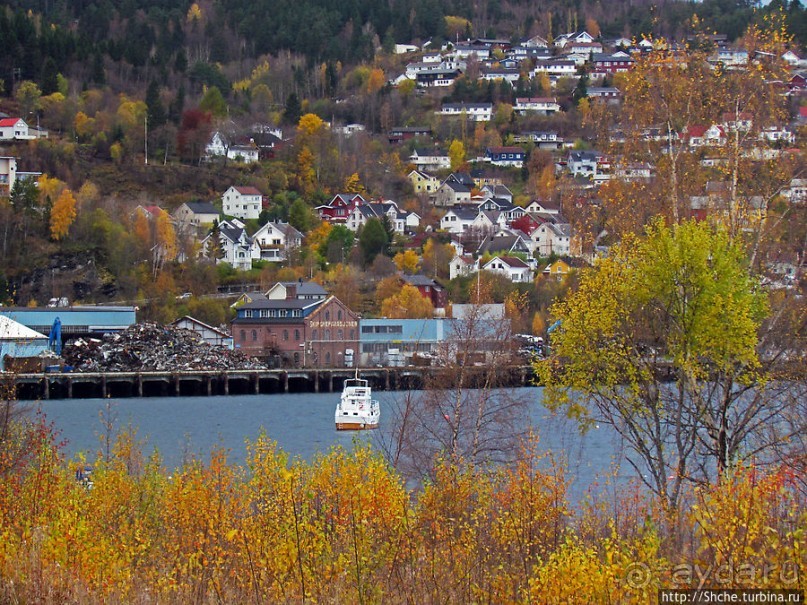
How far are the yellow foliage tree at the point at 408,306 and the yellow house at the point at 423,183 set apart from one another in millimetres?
28740

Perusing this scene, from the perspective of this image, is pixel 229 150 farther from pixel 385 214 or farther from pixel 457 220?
pixel 457 220

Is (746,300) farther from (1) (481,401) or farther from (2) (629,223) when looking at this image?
(1) (481,401)

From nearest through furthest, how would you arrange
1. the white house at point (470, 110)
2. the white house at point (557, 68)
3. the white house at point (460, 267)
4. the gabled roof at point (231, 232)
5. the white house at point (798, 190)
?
the white house at point (798, 190)
the white house at point (460, 267)
the gabled roof at point (231, 232)
the white house at point (470, 110)
the white house at point (557, 68)

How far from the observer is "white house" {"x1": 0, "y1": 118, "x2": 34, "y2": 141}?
73438 mm

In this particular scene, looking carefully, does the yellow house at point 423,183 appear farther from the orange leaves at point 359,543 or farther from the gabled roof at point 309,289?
A: the orange leaves at point 359,543

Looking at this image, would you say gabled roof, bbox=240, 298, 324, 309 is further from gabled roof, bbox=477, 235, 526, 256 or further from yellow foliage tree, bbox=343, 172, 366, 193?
yellow foliage tree, bbox=343, 172, 366, 193

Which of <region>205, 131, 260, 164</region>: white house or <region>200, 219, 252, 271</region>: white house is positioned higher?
<region>205, 131, 260, 164</region>: white house

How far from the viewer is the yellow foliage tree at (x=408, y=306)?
2168 inches

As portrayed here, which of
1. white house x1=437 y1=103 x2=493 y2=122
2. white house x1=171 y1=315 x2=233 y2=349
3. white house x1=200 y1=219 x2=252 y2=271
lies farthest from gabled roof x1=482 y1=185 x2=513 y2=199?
white house x1=171 y1=315 x2=233 y2=349

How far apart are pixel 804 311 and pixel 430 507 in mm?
4771

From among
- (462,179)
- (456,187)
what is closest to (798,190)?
(456,187)

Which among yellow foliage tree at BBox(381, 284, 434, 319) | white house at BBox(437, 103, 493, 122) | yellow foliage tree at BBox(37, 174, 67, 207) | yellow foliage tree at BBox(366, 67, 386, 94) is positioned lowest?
yellow foliage tree at BBox(381, 284, 434, 319)

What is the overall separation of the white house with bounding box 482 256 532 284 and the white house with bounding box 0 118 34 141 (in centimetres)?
3074

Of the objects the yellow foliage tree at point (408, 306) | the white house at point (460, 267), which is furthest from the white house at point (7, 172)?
the white house at point (460, 267)
